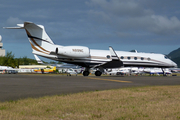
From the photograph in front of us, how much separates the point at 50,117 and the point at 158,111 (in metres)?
2.81

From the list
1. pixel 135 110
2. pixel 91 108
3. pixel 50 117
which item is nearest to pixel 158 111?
pixel 135 110

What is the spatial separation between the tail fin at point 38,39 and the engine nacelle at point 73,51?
169 cm

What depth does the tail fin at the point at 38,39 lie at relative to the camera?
2918 cm

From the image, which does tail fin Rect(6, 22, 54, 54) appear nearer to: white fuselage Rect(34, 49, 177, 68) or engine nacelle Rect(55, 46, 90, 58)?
white fuselage Rect(34, 49, 177, 68)

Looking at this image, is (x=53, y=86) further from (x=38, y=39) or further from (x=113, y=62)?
(x=38, y=39)

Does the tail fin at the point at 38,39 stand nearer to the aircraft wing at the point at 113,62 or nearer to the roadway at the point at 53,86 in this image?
the aircraft wing at the point at 113,62

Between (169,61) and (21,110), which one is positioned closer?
(21,110)

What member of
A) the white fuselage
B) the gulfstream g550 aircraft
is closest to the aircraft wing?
the gulfstream g550 aircraft

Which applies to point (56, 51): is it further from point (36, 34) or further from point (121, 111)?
point (121, 111)

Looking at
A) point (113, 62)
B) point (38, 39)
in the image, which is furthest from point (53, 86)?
point (38, 39)

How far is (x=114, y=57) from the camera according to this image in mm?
28734

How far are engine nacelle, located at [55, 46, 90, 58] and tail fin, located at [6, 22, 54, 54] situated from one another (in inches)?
66.6

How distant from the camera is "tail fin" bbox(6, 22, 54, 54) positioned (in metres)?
29.2

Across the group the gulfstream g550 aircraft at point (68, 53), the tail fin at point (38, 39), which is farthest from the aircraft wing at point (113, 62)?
the tail fin at point (38, 39)
